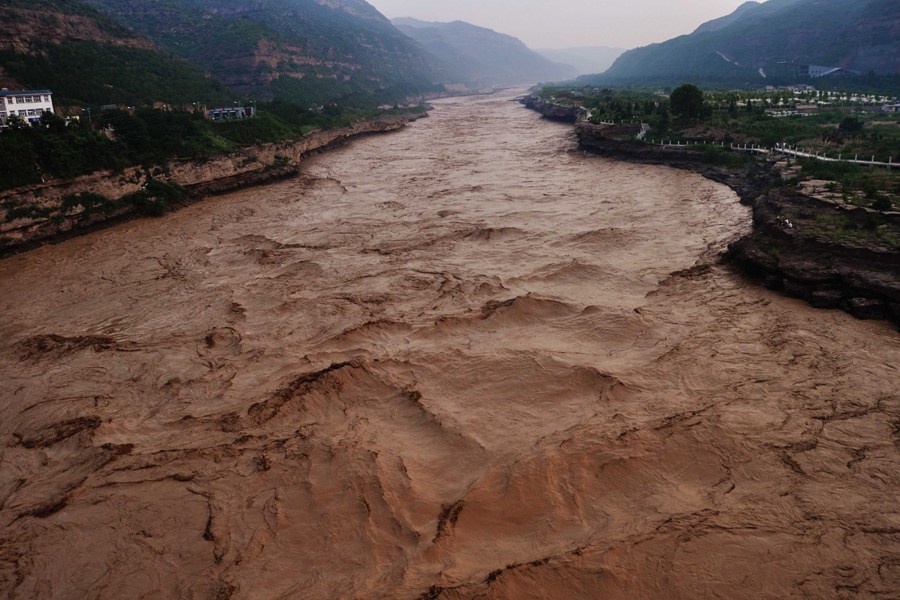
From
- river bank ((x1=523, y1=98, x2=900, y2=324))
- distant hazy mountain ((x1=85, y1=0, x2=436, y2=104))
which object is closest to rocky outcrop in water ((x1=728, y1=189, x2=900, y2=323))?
river bank ((x1=523, y1=98, x2=900, y2=324))

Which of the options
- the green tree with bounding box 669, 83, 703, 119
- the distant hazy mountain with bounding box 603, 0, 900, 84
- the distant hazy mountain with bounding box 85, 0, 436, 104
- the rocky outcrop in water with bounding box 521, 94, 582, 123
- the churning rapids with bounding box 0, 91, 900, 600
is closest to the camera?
the churning rapids with bounding box 0, 91, 900, 600

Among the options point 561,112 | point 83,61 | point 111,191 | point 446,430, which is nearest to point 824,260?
point 446,430

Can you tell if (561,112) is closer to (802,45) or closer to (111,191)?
(111,191)

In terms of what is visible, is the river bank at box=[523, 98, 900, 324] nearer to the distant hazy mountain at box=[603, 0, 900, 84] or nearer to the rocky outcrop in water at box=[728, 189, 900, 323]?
the rocky outcrop in water at box=[728, 189, 900, 323]

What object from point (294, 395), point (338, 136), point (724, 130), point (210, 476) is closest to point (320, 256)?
point (294, 395)

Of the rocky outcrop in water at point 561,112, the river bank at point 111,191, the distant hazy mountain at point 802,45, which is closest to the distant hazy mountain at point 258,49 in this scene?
the rocky outcrop in water at point 561,112

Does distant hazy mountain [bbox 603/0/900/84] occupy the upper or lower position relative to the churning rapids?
upper

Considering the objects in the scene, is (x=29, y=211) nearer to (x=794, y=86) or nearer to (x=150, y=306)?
(x=150, y=306)
